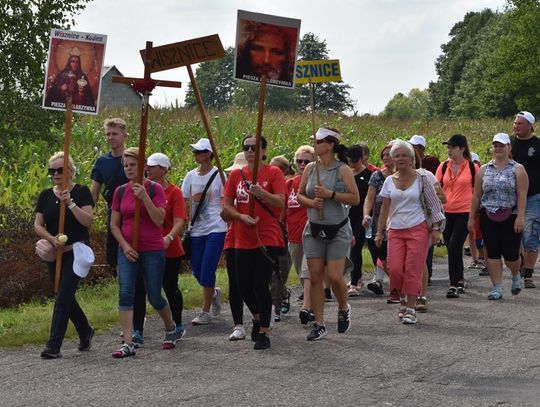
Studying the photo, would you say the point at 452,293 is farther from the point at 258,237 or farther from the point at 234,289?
the point at 258,237

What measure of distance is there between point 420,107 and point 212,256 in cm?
16990

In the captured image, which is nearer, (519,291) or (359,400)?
(359,400)

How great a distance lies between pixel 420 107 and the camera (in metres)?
180

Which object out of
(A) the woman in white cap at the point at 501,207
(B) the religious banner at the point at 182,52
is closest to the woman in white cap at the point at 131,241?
(B) the religious banner at the point at 182,52

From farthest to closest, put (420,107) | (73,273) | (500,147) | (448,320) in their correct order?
(420,107), (500,147), (448,320), (73,273)

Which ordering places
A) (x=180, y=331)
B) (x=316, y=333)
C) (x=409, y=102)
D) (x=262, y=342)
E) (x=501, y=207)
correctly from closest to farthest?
1. (x=262, y=342)
2. (x=316, y=333)
3. (x=180, y=331)
4. (x=501, y=207)
5. (x=409, y=102)

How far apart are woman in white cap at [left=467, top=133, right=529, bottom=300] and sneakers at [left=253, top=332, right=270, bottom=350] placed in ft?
13.0

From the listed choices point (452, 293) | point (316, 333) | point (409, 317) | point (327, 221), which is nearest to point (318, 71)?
point (327, 221)

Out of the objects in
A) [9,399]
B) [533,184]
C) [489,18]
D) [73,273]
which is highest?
[489,18]

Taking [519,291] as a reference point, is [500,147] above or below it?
above

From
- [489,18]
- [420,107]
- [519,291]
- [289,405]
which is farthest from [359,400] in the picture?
[420,107]

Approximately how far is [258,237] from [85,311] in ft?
9.36

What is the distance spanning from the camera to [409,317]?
12.2m

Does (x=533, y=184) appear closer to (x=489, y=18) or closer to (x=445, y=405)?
(x=445, y=405)
